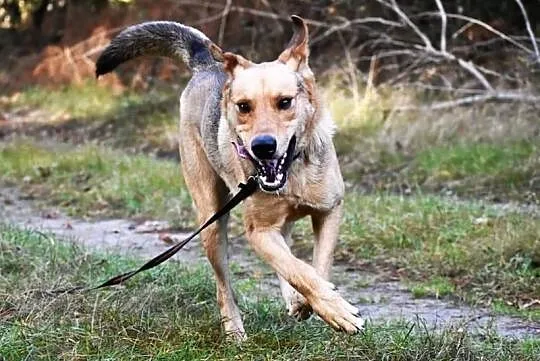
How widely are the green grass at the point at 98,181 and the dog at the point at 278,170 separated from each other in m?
3.98

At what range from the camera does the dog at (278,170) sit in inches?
180

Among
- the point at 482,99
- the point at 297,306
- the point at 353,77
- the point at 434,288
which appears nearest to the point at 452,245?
the point at 434,288

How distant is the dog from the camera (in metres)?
4.57

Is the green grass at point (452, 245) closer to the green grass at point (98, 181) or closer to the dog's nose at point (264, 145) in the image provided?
the green grass at point (98, 181)

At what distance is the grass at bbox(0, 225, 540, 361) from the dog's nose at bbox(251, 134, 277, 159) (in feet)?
2.88

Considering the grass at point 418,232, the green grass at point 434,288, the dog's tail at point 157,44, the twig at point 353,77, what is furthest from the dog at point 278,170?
the twig at point 353,77

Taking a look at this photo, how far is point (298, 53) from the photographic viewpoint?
4.96 metres

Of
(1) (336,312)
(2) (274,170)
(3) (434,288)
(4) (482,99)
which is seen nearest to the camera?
(1) (336,312)

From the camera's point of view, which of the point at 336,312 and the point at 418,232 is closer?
the point at 336,312

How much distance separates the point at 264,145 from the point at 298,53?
2.24ft

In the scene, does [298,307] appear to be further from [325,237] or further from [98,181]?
[98,181]

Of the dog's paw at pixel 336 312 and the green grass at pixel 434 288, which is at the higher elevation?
the dog's paw at pixel 336 312

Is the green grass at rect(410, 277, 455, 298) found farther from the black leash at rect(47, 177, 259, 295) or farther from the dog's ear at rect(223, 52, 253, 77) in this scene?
the dog's ear at rect(223, 52, 253, 77)

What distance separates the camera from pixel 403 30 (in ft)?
46.8
